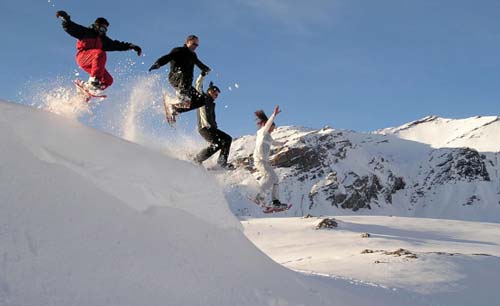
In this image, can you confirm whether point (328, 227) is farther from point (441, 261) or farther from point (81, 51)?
point (81, 51)

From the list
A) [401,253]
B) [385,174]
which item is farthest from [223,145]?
[385,174]

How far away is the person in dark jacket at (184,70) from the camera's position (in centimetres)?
881

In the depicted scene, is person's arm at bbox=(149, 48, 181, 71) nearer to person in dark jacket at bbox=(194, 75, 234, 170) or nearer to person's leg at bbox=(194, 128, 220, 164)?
person in dark jacket at bbox=(194, 75, 234, 170)

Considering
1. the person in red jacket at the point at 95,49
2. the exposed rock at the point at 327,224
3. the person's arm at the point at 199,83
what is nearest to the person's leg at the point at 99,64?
the person in red jacket at the point at 95,49

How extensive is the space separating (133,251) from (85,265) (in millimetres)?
628

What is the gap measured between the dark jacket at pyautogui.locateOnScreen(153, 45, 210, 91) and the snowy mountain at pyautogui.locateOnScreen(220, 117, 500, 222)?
106 meters

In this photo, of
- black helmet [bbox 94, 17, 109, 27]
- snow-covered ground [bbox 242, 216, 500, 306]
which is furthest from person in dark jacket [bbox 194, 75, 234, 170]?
snow-covered ground [bbox 242, 216, 500, 306]

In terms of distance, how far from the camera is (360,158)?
14012 cm

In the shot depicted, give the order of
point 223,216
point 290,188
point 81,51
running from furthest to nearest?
point 290,188, point 81,51, point 223,216

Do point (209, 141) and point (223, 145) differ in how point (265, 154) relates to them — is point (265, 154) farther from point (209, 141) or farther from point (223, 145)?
point (209, 141)

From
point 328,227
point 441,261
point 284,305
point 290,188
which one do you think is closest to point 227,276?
point 284,305

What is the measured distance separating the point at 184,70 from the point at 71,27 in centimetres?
195

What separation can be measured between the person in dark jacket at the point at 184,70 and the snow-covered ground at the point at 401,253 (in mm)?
4648

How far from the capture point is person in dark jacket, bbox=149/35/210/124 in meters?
8.81
